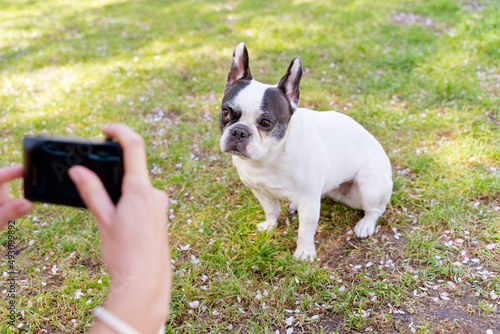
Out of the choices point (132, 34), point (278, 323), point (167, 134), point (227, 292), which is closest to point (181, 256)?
point (227, 292)

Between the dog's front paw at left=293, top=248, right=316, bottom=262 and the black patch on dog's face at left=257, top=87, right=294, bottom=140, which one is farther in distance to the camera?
the dog's front paw at left=293, top=248, right=316, bottom=262

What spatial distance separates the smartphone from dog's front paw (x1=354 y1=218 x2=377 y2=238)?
2.53 metres

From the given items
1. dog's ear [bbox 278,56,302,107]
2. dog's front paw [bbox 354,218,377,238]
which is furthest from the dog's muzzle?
dog's front paw [bbox 354,218,377,238]

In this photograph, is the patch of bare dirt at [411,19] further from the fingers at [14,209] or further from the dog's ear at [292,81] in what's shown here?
the fingers at [14,209]

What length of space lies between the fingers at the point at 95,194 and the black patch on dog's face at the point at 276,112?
5.38ft

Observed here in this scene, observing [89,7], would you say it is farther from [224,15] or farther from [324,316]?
[324,316]

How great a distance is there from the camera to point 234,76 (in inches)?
112

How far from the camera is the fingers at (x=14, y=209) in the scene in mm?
1120

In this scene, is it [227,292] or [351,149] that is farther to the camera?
[351,149]

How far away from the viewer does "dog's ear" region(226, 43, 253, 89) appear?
8.87 ft

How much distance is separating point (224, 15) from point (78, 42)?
3.14 meters

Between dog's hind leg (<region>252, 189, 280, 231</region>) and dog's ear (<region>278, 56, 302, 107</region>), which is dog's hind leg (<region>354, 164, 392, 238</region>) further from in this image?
dog's ear (<region>278, 56, 302, 107</region>)

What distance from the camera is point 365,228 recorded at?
3168 mm

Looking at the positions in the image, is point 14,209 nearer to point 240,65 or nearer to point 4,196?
point 4,196
